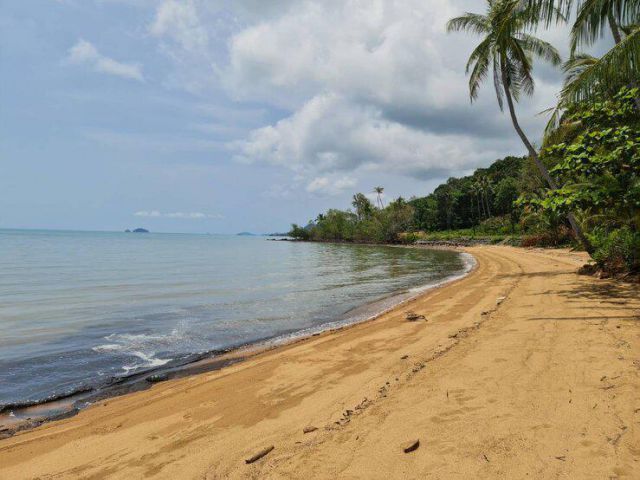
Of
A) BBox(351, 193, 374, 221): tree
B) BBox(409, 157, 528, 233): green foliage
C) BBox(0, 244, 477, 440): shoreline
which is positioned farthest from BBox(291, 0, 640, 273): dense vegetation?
BBox(351, 193, 374, 221): tree

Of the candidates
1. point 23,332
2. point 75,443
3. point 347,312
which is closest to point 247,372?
point 75,443

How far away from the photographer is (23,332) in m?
10.4

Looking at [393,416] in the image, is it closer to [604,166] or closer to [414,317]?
[414,317]

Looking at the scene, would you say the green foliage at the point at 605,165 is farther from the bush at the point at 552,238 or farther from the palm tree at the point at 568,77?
the bush at the point at 552,238

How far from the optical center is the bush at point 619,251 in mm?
10891

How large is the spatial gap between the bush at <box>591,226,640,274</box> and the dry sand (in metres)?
4.83

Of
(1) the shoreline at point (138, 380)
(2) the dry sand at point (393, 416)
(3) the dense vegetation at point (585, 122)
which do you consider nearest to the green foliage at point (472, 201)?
(3) the dense vegetation at point (585, 122)

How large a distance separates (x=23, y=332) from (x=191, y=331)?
14.9ft

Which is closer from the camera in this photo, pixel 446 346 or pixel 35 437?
pixel 35 437

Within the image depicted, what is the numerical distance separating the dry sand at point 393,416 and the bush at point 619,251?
483 centimetres

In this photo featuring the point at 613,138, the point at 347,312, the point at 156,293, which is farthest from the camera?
the point at 156,293

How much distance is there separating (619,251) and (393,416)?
1187 cm

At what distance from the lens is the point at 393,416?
3975mm

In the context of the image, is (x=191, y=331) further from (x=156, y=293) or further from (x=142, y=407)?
(x=156, y=293)
